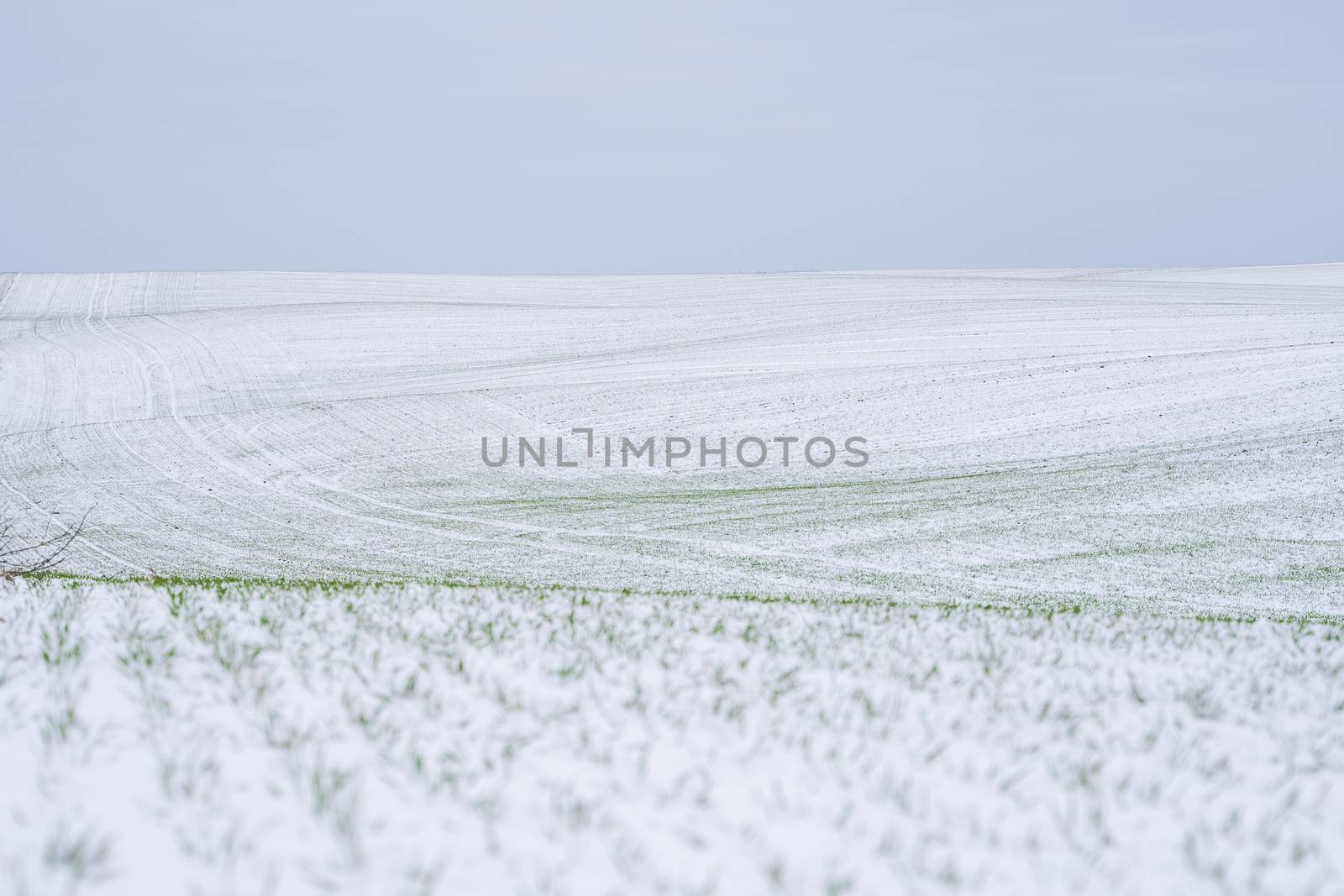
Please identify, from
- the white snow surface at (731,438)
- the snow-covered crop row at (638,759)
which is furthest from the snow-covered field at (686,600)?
the white snow surface at (731,438)

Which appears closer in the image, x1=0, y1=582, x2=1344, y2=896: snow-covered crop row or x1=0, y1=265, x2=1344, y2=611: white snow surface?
x1=0, y1=582, x2=1344, y2=896: snow-covered crop row

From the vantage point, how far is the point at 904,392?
1067 inches

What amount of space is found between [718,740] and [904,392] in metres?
24.2

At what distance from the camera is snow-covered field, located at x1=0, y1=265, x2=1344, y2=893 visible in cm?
298

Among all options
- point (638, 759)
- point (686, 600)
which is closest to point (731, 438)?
point (686, 600)

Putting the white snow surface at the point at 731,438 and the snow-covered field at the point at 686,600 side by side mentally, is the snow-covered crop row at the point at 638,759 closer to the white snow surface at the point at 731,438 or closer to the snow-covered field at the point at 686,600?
the snow-covered field at the point at 686,600

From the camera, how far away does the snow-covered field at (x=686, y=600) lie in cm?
298

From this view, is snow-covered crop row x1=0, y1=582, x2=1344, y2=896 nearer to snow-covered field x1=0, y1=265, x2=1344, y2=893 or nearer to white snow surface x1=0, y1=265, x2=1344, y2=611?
snow-covered field x1=0, y1=265, x2=1344, y2=893

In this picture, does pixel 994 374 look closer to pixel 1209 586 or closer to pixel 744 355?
pixel 744 355

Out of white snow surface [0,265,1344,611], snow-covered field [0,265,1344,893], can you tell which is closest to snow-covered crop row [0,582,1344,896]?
snow-covered field [0,265,1344,893]

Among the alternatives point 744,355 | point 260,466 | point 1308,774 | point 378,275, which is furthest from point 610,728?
point 378,275

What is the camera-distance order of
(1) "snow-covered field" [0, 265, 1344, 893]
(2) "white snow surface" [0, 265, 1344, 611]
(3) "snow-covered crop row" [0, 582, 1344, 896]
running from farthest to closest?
1. (2) "white snow surface" [0, 265, 1344, 611]
2. (1) "snow-covered field" [0, 265, 1344, 893]
3. (3) "snow-covered crop row" [0, 582, 1344, 896]

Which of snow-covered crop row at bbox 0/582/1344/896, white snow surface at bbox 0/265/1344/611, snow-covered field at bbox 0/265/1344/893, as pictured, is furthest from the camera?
white snow surface at bbox 0/265/1344/611

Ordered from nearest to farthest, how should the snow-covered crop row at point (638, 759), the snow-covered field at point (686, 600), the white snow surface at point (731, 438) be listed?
the snow-covered crop row at point (638, 759)
the snow-covered field at point (686, 600)
the white snow surface at point (731, 438)
